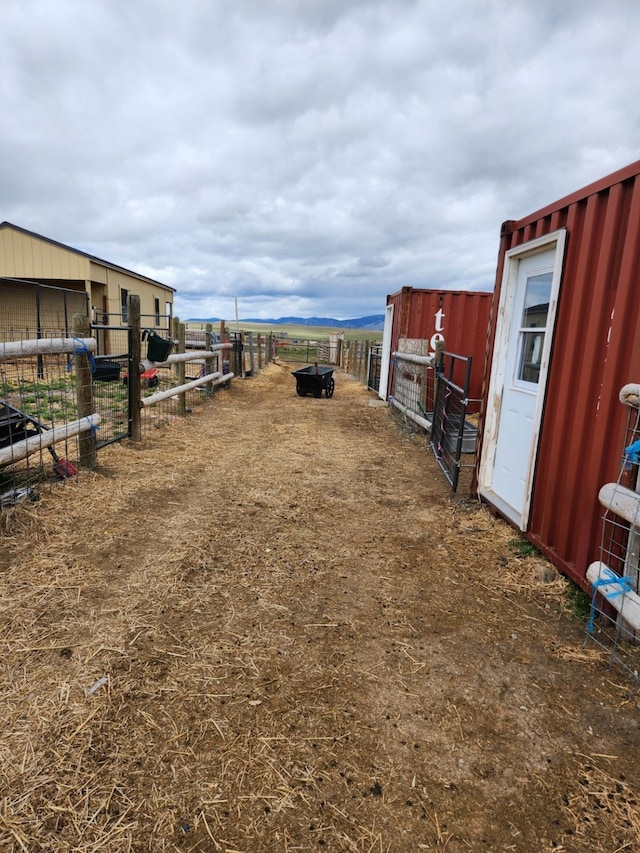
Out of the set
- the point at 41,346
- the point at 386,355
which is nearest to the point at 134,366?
the point at 41,346

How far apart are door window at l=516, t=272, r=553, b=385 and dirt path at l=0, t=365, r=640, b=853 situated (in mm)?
1553

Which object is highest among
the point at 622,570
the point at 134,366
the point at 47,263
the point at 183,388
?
the point at 47,263

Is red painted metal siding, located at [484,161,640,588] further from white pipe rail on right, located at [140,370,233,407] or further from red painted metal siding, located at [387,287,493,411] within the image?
red painted metal siding, located at [387,287,493,411]

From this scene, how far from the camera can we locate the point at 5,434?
4344 millimetres

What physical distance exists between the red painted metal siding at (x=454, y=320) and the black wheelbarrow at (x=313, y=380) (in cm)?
311

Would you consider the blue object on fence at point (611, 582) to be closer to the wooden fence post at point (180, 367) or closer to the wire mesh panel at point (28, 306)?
the wooden fence post at point (180, 367)

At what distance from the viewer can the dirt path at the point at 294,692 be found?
1783 millimetres

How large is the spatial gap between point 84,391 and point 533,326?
473 cm

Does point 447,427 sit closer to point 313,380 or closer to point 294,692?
point 294,692

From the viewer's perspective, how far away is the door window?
4266mm

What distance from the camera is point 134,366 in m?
6.50

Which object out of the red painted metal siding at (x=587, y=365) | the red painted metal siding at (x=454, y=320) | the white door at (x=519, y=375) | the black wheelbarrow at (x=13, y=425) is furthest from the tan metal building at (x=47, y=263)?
the red painted metal siding at (x=587, y=365)

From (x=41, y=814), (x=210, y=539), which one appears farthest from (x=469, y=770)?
(x=210, y=539)

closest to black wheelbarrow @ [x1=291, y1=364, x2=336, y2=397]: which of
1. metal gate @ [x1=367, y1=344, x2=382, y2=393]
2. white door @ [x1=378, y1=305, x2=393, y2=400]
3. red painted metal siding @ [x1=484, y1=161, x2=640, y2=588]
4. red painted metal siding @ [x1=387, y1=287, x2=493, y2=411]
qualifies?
white door @ [x1=378, y1=305, x2=393, y2=400]
